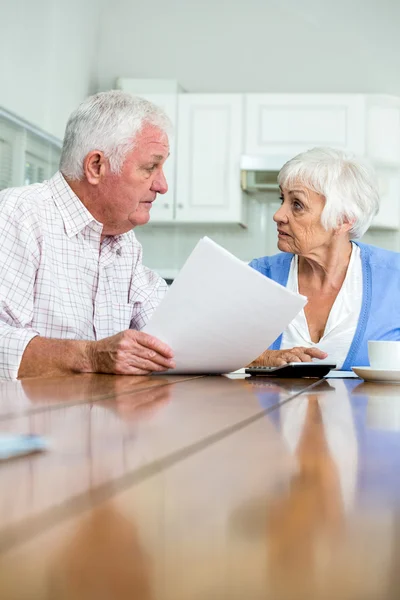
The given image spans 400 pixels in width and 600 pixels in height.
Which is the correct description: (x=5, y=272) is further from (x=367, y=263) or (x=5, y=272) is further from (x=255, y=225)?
(x=255, y=225)

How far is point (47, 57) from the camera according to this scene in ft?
14.5

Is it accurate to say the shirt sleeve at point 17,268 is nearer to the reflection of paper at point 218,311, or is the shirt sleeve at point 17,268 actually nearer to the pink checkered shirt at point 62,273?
the pink checkered shirt at point 62,273

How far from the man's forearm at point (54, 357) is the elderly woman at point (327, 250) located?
870 millimetres

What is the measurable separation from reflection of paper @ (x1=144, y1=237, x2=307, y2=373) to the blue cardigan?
2.19 feet

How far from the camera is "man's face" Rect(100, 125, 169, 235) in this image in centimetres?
186

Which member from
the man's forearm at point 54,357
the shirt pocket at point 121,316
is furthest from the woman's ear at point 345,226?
the man's forearm at point 54,357

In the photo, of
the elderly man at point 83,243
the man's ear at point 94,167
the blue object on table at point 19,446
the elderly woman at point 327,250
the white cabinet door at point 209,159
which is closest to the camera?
the blue object on table at point 19,446

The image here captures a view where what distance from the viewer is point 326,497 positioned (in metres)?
0.31

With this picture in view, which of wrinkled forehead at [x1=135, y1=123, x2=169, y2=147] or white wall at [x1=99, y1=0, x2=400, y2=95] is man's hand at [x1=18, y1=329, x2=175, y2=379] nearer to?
Answer: wrinkled forehead at [x1=135, y1=123, x2=169, y2=147]

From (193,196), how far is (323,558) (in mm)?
4806

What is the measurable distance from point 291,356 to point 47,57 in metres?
3.33

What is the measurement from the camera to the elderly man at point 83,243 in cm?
157

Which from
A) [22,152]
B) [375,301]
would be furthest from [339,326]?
[22,152]

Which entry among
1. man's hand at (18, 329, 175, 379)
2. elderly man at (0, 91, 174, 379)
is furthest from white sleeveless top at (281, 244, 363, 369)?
man's hand at (18, 329, 175, 379)
